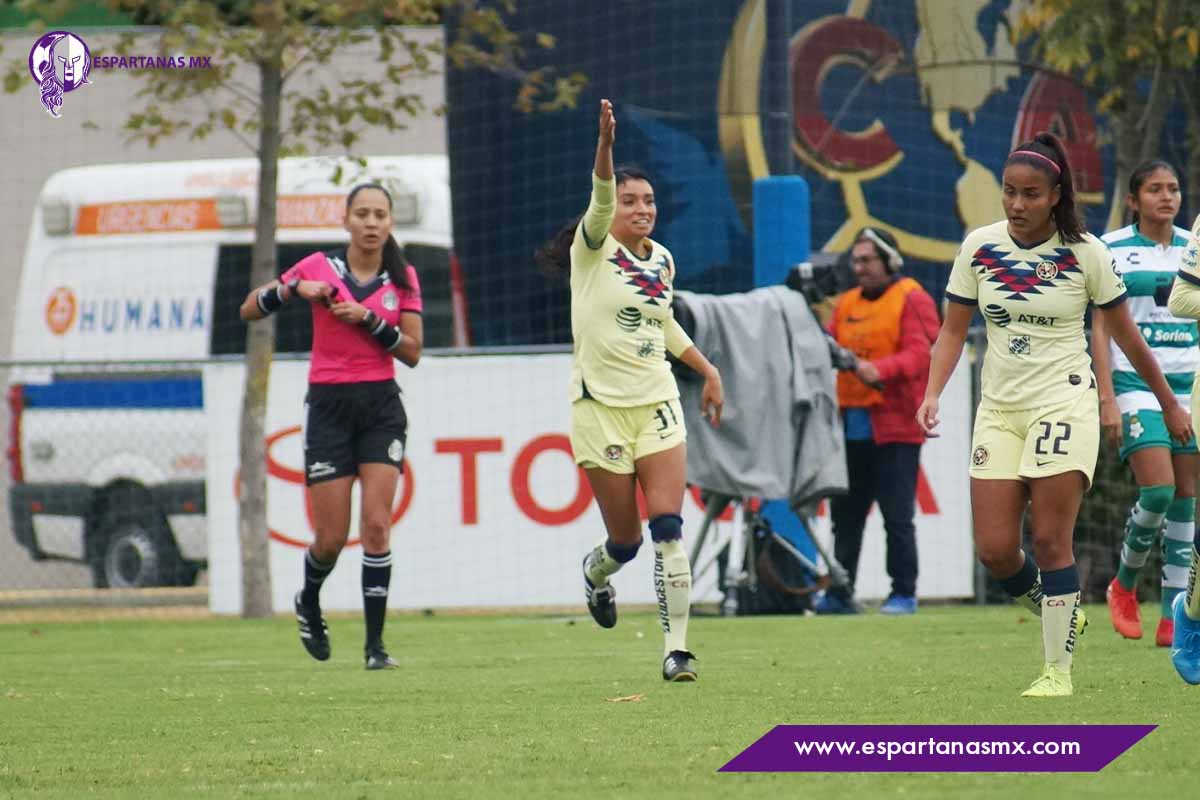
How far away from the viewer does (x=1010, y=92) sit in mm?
17469

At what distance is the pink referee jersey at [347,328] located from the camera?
32.1ft

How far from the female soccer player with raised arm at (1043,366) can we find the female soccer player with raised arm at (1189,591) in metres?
0.23

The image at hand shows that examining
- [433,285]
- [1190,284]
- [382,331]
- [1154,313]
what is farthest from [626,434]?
[433,285]

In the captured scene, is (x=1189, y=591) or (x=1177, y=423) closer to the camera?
(x=1189, y=591)

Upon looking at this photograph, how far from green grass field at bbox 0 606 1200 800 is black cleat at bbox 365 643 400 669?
157 millimetres

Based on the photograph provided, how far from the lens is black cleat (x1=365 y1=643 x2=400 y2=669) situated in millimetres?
9805

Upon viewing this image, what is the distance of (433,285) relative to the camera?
18000 millimetres

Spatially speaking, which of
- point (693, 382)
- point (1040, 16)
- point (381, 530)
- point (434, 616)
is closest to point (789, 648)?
point (381, 530)

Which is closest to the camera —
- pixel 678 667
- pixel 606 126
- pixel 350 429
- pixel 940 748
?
pixel 940 748

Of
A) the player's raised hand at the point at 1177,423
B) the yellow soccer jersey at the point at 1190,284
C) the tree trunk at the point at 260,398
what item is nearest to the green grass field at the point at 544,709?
the player's raised hand at the point at 1177,423

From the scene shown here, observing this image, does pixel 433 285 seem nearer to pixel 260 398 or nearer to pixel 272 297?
pixel 260 398

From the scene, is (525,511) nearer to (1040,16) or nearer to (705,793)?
(1040,16)

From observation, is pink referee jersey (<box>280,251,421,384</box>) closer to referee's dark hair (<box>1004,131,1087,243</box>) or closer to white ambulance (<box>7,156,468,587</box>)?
referee's dark hair (<box>1004,131,1087,243</box>)

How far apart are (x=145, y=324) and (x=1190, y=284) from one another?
38.7 ft
